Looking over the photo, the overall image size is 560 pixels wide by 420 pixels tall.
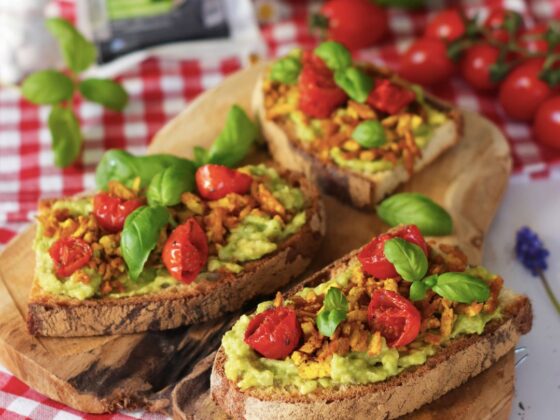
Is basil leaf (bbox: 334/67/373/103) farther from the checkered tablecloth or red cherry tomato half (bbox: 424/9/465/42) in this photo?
red cherry tomato half (bbox: 424/9/465/42)

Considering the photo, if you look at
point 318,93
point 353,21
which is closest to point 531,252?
point 318,93

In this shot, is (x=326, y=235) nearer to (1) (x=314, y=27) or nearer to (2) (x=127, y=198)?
(2) (x=127, y=198)

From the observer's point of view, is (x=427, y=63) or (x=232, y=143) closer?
(x=232, y=143)

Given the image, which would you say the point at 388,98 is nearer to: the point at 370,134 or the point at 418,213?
the point at 370,134

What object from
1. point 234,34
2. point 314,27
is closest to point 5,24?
point 234,34

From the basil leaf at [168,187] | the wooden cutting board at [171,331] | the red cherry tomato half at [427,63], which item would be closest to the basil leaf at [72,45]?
the wooden cutting board at [171,331]

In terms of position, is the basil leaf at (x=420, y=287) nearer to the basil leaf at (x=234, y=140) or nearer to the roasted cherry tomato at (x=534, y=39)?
the basil leaf at (x=234, y=140)

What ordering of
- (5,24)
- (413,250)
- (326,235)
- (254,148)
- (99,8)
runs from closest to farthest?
(413,250), (326,235), (254,148), (5,24), (99,8)

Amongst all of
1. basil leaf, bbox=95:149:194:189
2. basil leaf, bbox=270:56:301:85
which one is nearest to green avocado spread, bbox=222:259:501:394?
basil leaf, bbox=95:149:194:189
